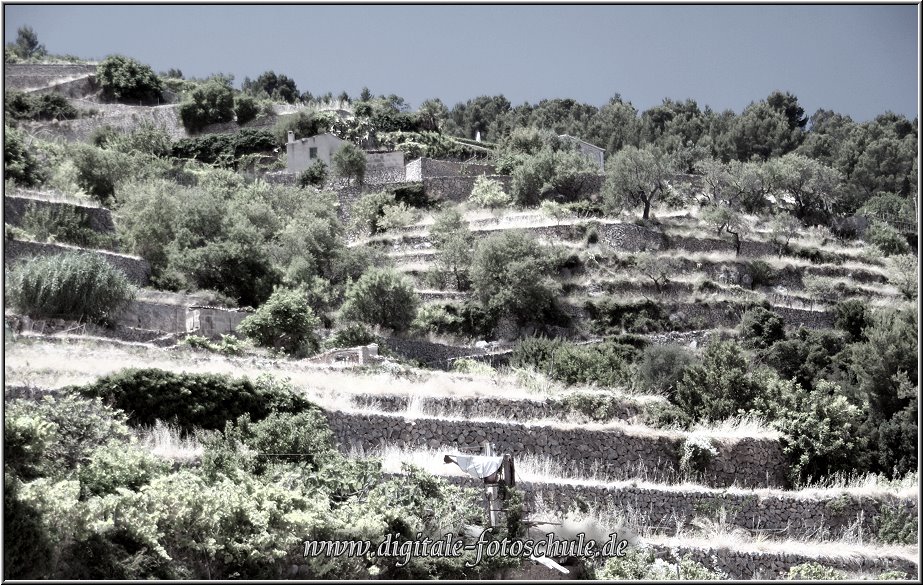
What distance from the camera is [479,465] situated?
21500 millimetres

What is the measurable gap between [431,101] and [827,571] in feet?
242

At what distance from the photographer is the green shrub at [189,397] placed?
2311 cm

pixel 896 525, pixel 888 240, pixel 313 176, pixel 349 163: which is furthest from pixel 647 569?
pixel 313 176

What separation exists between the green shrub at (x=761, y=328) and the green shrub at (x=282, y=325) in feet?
57.6

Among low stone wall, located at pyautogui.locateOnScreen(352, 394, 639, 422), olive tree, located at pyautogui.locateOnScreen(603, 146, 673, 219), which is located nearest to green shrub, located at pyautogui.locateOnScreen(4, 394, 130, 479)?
low stone wall, located at pyautogui.locateOnScreen(352, 394, 639, 422)

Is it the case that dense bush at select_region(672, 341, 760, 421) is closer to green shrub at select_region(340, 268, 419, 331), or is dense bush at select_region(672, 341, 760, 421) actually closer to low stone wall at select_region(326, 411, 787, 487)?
low stone wall at select_region(326, 411, 787, 487)

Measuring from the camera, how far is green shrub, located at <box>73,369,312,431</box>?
23109mm

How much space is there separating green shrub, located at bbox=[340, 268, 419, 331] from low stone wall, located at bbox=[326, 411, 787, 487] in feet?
55.0

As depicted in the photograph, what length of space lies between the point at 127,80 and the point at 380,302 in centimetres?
4414

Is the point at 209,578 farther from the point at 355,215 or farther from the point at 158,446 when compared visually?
the point at 355,215

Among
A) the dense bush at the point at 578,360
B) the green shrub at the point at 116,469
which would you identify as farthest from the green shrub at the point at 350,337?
the green shrub at the point at 116,469

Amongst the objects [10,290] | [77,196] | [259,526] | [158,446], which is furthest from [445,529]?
[77,196]

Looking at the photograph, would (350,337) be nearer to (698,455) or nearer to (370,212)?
(698,455)

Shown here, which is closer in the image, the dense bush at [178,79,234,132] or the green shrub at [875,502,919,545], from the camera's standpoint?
the green shrub at [875,502,919,545]
